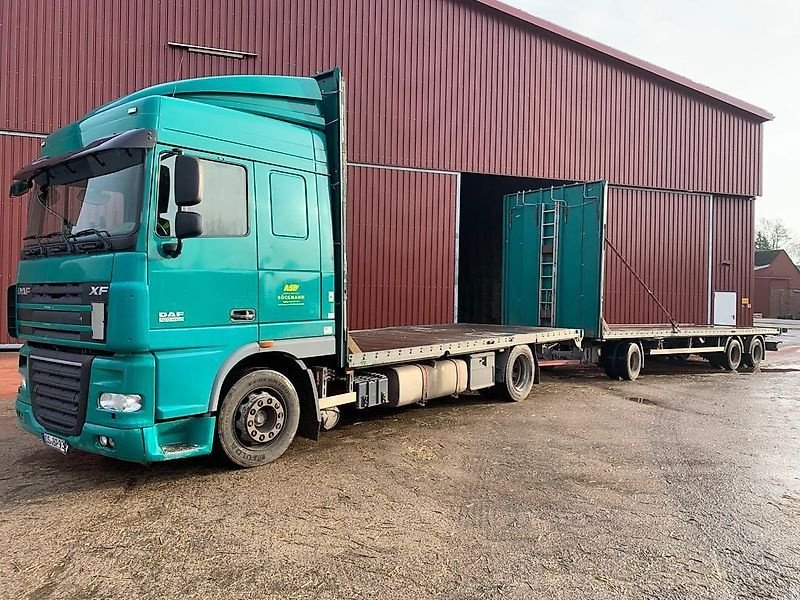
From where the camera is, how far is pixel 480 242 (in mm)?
17547

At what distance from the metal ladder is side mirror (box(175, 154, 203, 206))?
8255mm

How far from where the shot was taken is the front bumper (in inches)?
185

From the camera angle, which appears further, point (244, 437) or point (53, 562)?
point (244, 437)

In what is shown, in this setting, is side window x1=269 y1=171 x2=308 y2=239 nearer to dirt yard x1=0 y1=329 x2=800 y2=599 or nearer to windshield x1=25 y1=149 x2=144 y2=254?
windshield x1=25 y1=149 x2=144 y2=254

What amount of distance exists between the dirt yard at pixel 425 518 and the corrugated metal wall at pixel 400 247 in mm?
6590

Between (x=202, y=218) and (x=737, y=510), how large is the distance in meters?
4.91

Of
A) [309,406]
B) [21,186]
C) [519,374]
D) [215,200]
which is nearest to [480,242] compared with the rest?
[519,374]

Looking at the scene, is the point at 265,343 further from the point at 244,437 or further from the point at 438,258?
the point at 438,258

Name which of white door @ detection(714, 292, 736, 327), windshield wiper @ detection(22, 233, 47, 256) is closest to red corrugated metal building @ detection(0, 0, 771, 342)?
white door @ detection(714, 292, 736, 327)

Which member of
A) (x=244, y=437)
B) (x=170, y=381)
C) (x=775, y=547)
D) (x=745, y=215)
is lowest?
(x=775, y=547)

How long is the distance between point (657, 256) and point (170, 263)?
15.2m

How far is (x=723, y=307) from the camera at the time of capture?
17.9 metres

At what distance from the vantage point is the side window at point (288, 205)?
5.67 meters

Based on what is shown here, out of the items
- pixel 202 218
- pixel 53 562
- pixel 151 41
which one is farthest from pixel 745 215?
pixel 53 562
